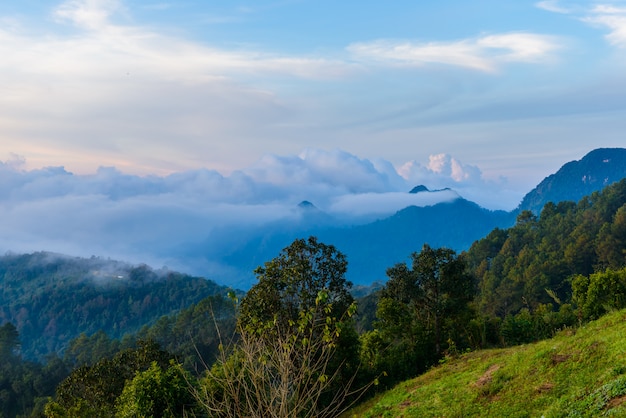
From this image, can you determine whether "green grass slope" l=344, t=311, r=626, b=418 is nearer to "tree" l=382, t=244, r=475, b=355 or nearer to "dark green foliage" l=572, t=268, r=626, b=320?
"tree" l=382, t=244, r=475, b=355

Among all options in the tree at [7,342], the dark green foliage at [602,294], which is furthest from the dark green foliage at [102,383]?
the tree at [7,342]

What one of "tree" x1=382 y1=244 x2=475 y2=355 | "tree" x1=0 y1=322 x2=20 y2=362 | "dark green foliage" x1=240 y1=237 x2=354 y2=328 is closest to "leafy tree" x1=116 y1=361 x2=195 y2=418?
"dark green foliage" x1=240 y1=237 x2=354 y2=328

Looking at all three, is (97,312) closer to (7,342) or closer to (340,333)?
(7,342)

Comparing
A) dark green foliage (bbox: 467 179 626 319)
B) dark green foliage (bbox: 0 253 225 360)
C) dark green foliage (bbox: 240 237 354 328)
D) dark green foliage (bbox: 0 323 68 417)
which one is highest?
dark green foliage (bbox: 240 237 354 328)

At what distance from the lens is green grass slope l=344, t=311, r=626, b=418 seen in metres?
12.0

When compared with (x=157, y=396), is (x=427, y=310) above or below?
above

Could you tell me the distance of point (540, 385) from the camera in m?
14.4

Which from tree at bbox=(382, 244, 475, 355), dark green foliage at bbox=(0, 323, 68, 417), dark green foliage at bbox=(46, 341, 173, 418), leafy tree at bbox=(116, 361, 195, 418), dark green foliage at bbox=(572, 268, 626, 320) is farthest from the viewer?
dark green foliage at bbox=(0, 323, 68, 417)

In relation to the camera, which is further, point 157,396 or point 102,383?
point 102,383

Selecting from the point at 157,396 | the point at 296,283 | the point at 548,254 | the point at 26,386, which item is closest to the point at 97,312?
the point at 26,386

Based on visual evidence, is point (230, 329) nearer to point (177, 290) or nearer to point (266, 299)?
point (266, 299)

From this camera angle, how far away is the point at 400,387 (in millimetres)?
22891

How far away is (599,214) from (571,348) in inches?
3843

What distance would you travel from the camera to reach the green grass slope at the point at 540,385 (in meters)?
12.0
